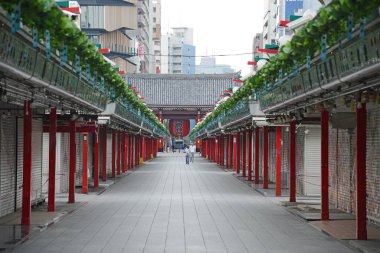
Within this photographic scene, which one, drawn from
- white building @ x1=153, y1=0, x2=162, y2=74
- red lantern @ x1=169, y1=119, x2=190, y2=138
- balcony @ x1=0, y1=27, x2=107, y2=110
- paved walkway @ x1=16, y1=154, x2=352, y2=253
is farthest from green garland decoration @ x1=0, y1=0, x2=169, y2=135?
white building @ x1=153, y1=0, x2=162, y2=74

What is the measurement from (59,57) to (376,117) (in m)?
7.56

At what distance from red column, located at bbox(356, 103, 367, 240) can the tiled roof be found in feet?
281

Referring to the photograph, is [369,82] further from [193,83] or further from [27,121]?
[193,83]

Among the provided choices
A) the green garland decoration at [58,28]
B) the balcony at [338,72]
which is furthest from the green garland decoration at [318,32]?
the green garland decoration at [58,28]

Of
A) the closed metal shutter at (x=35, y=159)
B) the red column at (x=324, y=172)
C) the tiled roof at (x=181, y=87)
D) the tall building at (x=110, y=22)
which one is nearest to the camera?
the red column at (x=324, y=172)

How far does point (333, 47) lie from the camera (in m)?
13.7

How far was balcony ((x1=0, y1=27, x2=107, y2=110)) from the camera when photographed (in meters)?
10.5

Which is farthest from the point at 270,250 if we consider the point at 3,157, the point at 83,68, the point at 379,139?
the point at 3,157

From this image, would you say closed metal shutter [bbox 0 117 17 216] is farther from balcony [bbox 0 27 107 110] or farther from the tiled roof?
the tiled roof

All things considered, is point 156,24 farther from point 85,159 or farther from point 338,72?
point 338,72

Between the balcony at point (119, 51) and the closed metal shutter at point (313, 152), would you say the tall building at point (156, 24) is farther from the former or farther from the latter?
the closed metal shutter at point (313, 152)

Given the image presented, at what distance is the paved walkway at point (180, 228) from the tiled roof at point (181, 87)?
7560cm

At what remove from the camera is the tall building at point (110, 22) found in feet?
256

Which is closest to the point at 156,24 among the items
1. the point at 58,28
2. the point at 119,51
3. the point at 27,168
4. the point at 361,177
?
the point at 119,51
